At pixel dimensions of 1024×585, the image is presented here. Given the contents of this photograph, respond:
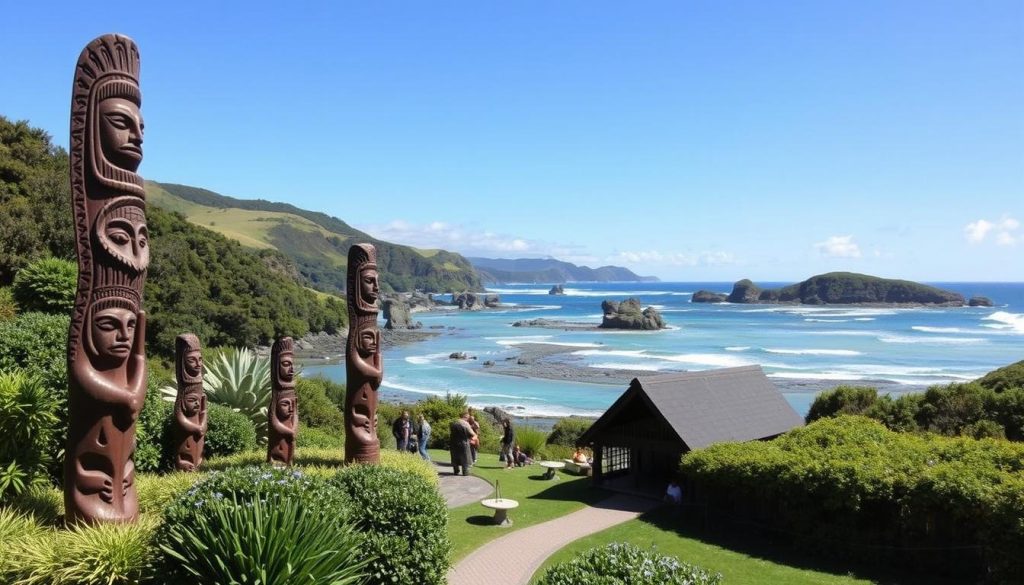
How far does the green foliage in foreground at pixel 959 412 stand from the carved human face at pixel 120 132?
1913 centimetres

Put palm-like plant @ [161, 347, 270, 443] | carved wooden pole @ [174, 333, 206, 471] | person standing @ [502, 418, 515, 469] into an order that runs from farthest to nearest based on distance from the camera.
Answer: person standing @ [502, 418, 515, 469]
palm-like plant @ [161, 347, 270, 443]
carved wooden pole @ [174, 333, 206, 471]


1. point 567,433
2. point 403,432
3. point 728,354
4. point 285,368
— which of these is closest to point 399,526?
point 285,368

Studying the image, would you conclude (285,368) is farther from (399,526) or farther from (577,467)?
(577,467)

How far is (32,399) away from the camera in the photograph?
8.98 metres

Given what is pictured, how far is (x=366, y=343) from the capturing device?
13.6 meters

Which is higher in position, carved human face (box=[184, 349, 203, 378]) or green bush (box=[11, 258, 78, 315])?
green bush (box=[11, 258, 78, 315])

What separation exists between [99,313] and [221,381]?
30.9ft

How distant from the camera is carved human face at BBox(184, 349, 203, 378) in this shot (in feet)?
42.9

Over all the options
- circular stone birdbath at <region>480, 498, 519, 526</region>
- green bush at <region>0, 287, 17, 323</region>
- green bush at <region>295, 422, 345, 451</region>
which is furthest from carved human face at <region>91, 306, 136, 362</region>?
green bush at <region>295, 422, 345, 451</region>

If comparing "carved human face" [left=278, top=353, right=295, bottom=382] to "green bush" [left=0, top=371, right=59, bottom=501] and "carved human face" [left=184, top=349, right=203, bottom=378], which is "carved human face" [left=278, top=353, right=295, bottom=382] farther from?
"green bush" [left=0, top=371, right=59, bottom=501]

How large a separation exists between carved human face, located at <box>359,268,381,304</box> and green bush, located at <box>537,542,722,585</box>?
8.16 meters

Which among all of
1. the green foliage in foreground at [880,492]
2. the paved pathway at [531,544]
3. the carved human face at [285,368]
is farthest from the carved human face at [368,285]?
the green foliage in foreground at [880,492]

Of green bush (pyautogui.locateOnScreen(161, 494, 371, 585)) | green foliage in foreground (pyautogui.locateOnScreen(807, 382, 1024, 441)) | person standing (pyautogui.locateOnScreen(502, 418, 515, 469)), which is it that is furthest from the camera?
person standing (pyautogui.locateOnScreen(502, 418, 515, 469))

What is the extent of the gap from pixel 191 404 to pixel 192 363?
791mm
